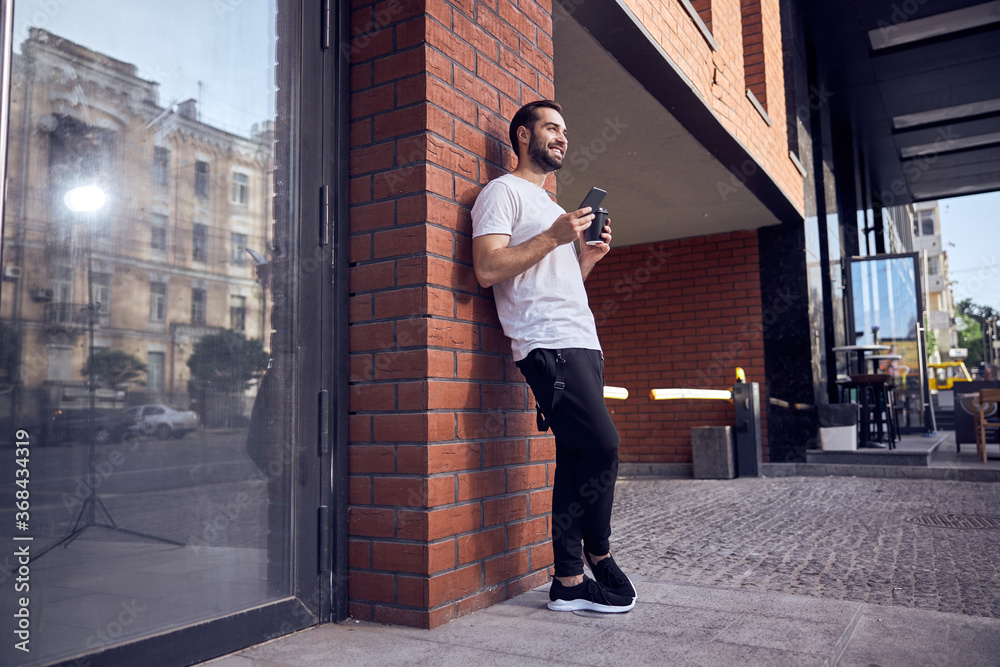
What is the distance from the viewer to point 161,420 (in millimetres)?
1931

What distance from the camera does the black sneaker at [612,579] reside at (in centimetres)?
244

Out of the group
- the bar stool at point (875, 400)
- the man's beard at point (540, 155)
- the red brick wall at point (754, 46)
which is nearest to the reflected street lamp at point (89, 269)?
the man's beard at point (540, 155)

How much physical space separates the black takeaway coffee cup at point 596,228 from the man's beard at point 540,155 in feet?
0.98

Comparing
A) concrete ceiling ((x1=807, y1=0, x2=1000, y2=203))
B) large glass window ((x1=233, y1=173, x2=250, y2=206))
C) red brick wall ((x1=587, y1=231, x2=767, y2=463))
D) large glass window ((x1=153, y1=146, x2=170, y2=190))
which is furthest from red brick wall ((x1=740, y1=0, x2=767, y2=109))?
large glass window ((x1=153, y1=146, x2=170, y2=190))

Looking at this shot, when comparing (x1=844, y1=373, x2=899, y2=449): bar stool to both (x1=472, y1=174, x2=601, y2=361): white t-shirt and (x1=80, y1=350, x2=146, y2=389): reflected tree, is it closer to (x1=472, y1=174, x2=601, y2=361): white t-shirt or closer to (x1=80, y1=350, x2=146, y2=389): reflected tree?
(x1=472, y1=174, x2=601, y2=361): white t-shirt

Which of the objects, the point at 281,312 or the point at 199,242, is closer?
the point at 199,242

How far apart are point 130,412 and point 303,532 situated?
0.65 metres

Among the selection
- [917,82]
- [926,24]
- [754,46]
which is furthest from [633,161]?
[917,82]

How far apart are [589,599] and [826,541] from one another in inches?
85.7

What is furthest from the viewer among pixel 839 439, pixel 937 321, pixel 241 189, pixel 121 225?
pixel 937 321

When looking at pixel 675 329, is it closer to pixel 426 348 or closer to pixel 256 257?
pixel 426 348

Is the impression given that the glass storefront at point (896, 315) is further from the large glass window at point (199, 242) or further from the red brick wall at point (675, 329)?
the large glass window at point (199, 242)

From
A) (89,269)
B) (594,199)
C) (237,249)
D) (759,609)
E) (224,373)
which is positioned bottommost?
(759,609)

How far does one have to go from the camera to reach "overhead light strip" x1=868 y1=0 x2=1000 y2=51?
8.70m
